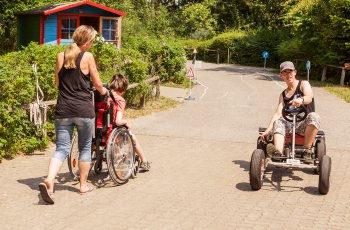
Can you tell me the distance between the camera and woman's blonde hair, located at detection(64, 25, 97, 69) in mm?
5965

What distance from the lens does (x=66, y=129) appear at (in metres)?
6.18

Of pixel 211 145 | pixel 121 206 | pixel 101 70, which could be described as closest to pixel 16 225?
pixel 121 206

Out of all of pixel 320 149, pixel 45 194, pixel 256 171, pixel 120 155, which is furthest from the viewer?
pixel 320 149

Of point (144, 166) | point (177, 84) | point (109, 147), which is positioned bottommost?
point (177, 84)

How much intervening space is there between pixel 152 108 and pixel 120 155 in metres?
8.28

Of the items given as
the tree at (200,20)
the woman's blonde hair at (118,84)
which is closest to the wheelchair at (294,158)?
the woman's blonde hair at (118,84)

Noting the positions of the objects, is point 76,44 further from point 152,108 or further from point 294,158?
point 152,108

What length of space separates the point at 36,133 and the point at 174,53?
12152mm

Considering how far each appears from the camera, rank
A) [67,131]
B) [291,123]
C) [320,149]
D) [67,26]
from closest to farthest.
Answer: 1. [67,131]
2. [320,149]
3. [291,123]
4. [67,26]

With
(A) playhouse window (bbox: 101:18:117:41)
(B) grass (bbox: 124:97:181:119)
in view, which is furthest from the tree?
Result: (B) grass (bbox: 124:97:181:119)

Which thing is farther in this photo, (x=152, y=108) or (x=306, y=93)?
(x=152, y=108)

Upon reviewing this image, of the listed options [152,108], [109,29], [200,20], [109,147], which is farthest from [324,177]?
[200,20]

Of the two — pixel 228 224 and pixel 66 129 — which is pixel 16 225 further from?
pixel 228 224

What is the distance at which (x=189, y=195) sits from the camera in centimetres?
650
